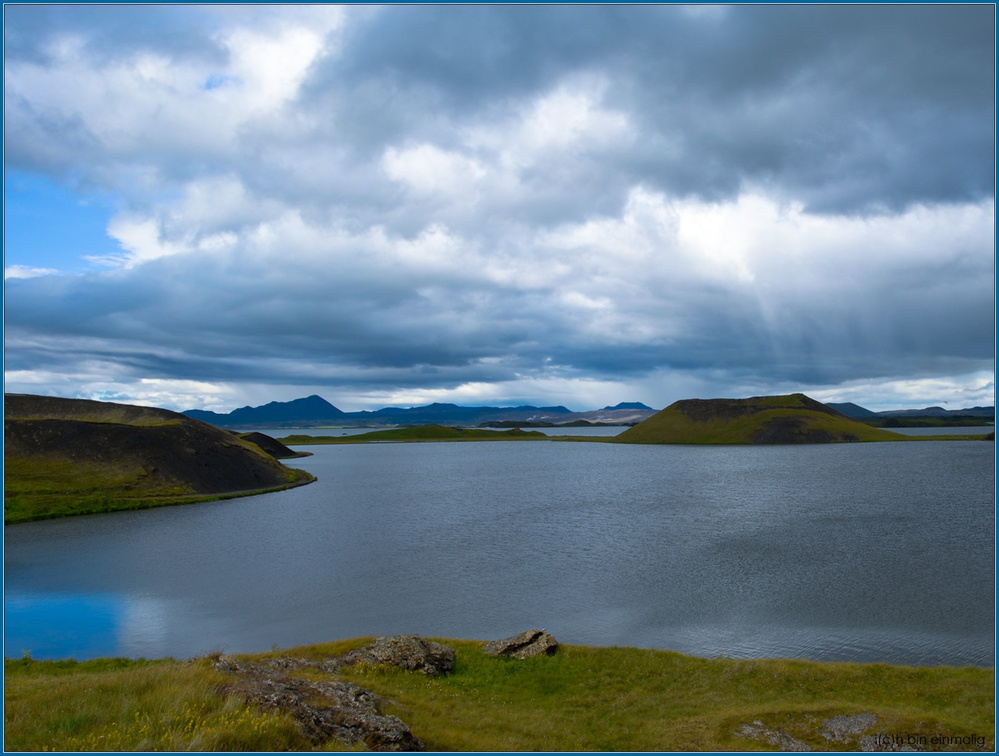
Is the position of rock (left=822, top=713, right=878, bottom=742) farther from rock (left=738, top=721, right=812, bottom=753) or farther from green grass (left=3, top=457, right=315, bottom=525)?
green grass (left=3, top=457, right=315, bottom=525)

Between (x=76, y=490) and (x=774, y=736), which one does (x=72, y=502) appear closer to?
(x=76, y=490)

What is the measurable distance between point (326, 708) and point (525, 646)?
13.5 m

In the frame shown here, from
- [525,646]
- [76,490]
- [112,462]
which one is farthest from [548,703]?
[112,462]

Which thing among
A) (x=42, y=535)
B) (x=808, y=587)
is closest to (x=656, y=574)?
(x=808, y=587)

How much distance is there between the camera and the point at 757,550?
54906mm

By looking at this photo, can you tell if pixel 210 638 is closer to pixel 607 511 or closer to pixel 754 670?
pixel 754 670

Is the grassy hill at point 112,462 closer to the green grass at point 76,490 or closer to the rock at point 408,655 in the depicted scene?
the green grass at point 76,490

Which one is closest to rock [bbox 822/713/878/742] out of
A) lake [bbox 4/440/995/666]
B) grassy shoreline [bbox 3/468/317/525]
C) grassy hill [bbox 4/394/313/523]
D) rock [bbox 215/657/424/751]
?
lake [bbox 4/440/995/666]

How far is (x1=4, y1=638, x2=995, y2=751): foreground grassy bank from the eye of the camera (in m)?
16.6

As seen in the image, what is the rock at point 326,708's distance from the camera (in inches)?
727

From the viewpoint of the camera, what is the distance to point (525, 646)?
3169 centimetres

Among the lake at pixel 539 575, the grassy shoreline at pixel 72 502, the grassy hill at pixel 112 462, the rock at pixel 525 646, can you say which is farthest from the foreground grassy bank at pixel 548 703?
the grassy hill at pixel 112 462

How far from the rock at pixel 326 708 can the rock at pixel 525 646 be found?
389 inches

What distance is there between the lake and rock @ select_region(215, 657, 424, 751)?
577 inches
